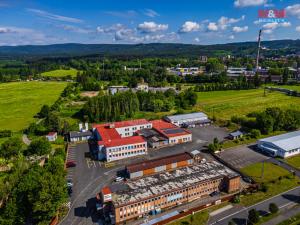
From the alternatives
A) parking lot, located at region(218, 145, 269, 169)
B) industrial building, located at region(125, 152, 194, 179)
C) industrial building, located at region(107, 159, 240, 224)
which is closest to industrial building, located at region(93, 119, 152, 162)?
industrial building, located at region(125, 152, 194, 179)

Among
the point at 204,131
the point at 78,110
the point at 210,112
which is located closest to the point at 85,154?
the point at 204,131

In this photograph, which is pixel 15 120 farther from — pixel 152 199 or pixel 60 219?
pixel 152 199

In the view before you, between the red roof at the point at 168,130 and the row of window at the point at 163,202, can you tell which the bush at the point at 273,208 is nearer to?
the row of window at the point at 163,202

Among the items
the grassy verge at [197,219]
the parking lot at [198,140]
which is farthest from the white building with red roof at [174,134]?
the grassy verge at [197,219]

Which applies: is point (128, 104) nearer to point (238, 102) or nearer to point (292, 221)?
point (238, 102)

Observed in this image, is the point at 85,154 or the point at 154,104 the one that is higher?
the point at 154,104

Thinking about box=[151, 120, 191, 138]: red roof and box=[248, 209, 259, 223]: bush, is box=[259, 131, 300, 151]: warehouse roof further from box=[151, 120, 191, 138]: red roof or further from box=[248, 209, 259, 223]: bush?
box=[248, 209, 259, 223]: bush
